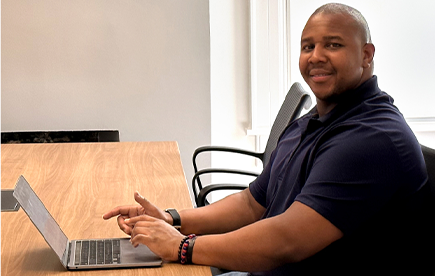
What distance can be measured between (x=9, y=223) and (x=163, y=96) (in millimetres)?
2332

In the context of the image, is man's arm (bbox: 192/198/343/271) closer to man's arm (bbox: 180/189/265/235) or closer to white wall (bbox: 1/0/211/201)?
man's arm (bbox: 180/189/265/235)

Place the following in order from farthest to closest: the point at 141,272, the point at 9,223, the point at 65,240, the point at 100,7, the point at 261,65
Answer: the point at 261,65 → the point at 100,7 → the point at 9,223 → the point at 65,240 → the point at 141,272

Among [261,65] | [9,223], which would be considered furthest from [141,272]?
[261,65]

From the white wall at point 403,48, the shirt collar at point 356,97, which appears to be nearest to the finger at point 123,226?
the shirt collar at point 356,97

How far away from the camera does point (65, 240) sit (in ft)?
4.29

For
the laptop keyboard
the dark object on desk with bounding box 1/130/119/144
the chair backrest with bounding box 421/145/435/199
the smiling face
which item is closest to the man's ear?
the smiling face

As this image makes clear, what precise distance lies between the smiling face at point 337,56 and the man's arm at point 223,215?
43 cm

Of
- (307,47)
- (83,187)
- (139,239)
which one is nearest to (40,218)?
(139,239)

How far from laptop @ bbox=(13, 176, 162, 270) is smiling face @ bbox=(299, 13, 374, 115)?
617 mm

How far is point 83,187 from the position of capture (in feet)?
6.39

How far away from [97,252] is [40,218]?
15cm

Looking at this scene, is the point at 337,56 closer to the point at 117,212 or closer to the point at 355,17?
the point at 355,17

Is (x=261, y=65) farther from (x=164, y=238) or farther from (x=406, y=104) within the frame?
(x=164, y=238)

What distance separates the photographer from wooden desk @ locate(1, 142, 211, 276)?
1.22 meters
